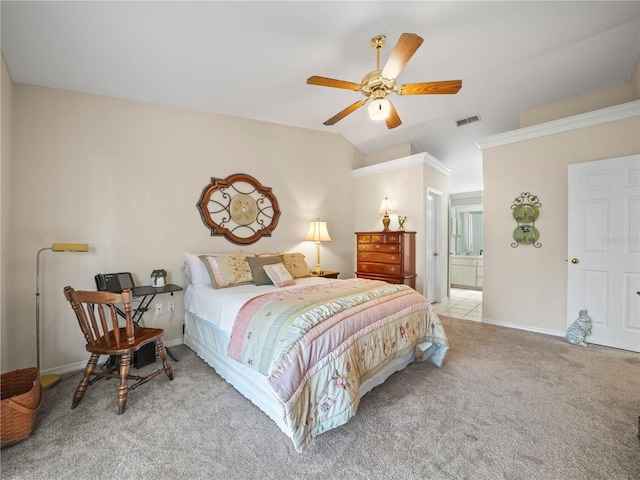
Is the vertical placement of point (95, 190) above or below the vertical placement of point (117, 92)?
below

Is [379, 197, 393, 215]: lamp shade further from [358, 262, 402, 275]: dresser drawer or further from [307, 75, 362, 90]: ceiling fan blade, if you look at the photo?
[307, 75, 362, 90]: ceiling fan blade

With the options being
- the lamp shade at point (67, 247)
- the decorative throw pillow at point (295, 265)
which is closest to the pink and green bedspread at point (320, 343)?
the decorative throw pillow at point (295, 265)

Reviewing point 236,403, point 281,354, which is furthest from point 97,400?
point 281,354

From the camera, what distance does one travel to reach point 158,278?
2.80m

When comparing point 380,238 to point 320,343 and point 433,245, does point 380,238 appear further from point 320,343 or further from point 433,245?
point 320,343

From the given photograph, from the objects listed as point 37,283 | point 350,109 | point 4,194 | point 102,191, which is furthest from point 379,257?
point 4,194

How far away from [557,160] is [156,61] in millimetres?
4507

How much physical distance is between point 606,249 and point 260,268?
3.82 m

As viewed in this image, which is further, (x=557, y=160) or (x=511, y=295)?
(x=511, y=295)

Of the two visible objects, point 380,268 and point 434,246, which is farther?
point 434,246

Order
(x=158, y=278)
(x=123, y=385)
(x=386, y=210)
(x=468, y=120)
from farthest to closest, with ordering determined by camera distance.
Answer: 1. (x=386, y=210)
2. (x=468, y=120)
3. (x=158, y=278)
4. (x=123, y=385)

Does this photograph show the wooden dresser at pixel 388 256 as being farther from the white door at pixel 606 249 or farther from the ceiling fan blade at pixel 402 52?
the ceiling fan blade at pixel 402 52

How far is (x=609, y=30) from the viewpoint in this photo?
100 inches

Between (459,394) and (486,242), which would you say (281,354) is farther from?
(486,242)
